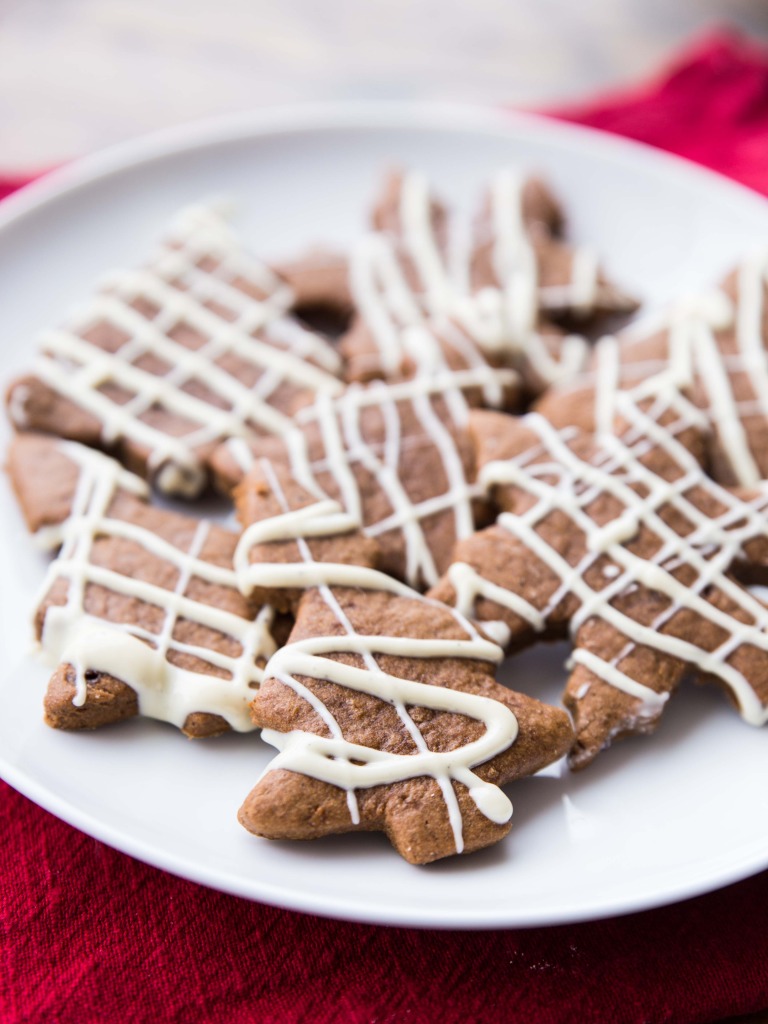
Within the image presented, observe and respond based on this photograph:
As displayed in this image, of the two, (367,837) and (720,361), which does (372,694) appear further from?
(720,361)

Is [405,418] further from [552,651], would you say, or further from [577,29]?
[577,29]

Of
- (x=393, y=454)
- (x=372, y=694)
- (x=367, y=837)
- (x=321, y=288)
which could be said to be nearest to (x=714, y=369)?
(x=393, y=454)

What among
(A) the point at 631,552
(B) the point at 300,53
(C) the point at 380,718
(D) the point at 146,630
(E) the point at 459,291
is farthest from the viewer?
(B) the point at 300,53

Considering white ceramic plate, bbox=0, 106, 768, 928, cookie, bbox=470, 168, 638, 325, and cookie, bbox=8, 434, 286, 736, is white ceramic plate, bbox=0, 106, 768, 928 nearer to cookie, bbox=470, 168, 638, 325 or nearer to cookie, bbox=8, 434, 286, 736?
cookie, bbox=8, 434, 286, 736

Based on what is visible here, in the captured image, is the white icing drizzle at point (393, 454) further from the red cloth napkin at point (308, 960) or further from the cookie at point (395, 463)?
the red cloth napkin at point (308, 960)

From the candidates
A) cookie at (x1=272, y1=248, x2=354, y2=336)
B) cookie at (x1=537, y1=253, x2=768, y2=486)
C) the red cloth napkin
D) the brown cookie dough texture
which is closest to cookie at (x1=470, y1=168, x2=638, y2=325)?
the brown cookie dough texture

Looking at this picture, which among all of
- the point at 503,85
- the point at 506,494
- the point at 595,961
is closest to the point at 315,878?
the point at 595,961
